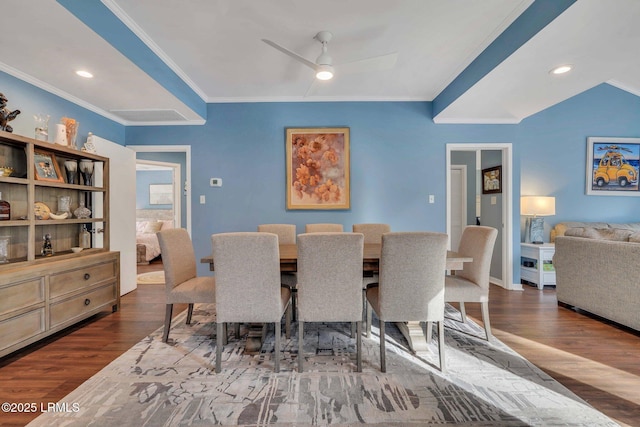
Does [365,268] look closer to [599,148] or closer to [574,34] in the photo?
[574,34]

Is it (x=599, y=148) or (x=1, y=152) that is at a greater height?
(x=599, y=148)

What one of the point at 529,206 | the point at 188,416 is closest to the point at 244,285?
the point at 188,416

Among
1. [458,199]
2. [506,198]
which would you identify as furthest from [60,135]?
[458,199]

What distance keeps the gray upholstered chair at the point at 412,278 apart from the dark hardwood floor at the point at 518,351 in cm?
87

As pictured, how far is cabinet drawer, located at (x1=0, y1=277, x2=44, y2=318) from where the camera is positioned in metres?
1.96

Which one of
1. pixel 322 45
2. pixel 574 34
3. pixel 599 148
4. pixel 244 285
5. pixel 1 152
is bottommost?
pixel 244 285

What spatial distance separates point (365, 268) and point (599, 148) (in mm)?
4676

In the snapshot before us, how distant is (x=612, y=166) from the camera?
4.30 meters

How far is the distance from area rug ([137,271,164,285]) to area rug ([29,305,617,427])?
223cm

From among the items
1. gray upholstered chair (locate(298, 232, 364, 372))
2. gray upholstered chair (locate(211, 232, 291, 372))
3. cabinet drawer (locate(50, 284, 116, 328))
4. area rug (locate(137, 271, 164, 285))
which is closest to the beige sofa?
gray upholstered chair (locate(298, 232, 364, 372))

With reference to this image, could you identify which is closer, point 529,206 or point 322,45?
point 322,45

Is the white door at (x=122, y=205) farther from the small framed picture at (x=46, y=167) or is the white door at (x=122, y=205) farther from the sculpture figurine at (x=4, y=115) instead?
the sculpture figurine at (x=4, y=115)

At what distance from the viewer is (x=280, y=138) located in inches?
154

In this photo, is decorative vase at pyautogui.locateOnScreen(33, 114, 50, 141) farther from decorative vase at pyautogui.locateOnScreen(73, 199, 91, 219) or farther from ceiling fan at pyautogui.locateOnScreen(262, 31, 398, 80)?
ceiling fan at pyautogui.locateOnScreen(262, 31, 398, 80)
